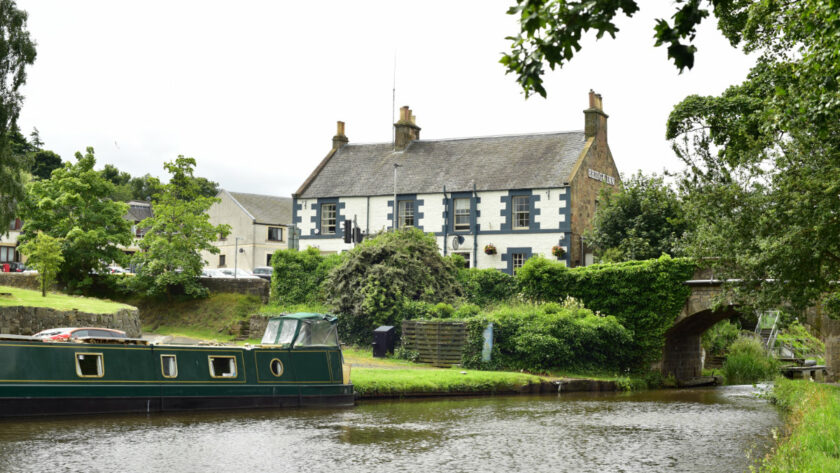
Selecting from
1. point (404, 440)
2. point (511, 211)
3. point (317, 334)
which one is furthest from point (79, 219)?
point (404, 440)

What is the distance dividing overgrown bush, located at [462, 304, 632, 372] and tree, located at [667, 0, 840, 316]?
7.86 m

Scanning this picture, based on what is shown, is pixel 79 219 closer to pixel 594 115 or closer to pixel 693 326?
pixel 594 115

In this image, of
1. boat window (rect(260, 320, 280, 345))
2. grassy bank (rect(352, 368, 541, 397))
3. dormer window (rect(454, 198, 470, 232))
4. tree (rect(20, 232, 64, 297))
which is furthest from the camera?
dormer window (rect(454, 198, 470, 232))

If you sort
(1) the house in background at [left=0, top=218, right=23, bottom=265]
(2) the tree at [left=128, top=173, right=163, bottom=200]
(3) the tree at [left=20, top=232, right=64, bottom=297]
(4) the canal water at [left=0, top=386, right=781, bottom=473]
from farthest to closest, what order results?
(2) the tree at [left=128, top=173, right=163, bottom=200] < (1) the house in background at [left=0, top=218, right=23, bottom=265] < (3) the tree at [left=20, top=232, right=64, bottom=297] < (4) the canal water at [left=0, top=386, right=781, bottom=473]

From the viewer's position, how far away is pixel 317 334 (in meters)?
22.5

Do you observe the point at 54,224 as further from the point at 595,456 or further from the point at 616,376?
the point at 595,456

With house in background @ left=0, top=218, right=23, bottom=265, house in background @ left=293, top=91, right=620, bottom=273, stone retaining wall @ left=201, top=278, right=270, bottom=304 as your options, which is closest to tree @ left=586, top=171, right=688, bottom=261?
house in background @ left=293, top=91, right=620, bottom=273

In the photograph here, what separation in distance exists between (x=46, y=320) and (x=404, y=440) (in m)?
16.8

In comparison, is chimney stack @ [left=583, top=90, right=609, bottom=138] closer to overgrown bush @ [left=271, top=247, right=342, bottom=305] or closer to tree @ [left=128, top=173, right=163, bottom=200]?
overgrown bush @ [left=271, top=247, right=342, bottom=305]

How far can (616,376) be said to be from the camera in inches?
1164

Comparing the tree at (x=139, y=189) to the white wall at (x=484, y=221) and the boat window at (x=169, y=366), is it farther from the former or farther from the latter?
the boat window at (x=169, y=366)

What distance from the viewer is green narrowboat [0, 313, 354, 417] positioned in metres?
17.6

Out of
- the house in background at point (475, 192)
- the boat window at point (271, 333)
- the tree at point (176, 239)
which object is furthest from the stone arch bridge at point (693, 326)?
the tree at point (176, 239)

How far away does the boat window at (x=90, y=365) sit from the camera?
60.3ft
